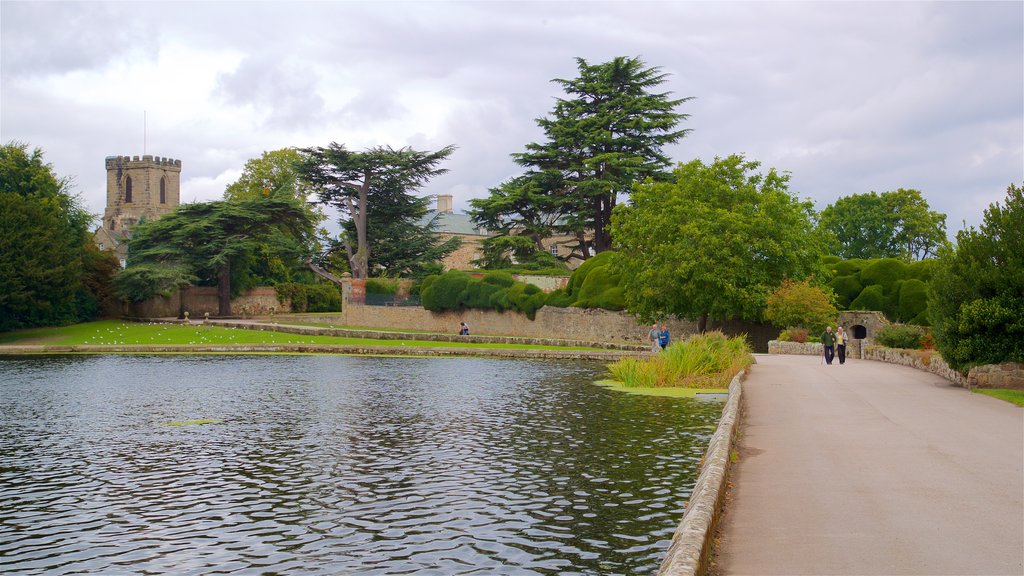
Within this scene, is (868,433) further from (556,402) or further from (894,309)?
(894,309)

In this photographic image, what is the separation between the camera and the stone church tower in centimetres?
12281

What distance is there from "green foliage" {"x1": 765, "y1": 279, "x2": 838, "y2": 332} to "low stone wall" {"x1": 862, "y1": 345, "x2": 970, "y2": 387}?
12.7ft

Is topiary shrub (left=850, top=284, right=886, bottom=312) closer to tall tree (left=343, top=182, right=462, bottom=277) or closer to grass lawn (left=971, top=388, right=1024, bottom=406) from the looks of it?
grass lawn (left=971, top=388, right=1024, bottom=406)

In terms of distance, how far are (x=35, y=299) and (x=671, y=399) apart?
149 feet

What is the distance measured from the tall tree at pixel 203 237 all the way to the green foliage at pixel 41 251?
3249 mm

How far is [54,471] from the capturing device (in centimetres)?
1352

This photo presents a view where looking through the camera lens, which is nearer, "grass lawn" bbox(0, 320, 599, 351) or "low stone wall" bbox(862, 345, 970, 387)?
"low stone wall" bbox(862, 345, 970, 387)

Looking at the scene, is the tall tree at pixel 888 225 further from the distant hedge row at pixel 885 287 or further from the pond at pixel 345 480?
the pond at pixel 345 480

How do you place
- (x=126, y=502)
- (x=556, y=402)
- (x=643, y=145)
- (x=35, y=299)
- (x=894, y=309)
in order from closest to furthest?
(x=126, y=502) < (x=556, y=402) < (x=894, y=309) < (x=35, y=299) < (x=643, y=145)

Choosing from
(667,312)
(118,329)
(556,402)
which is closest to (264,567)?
(556,402)

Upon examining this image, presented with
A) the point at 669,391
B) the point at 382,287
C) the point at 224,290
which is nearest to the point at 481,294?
the point at 382,287

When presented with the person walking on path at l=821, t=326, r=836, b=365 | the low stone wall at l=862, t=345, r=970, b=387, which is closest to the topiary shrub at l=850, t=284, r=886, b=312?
the low stone wall at l=862, t=345, r=970, b=387

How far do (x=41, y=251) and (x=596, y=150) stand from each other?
35295 millimetres

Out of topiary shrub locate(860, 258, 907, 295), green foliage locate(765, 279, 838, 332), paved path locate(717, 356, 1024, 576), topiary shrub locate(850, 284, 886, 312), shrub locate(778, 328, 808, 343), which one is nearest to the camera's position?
paved path locate(717, 356, 1024, 576)
